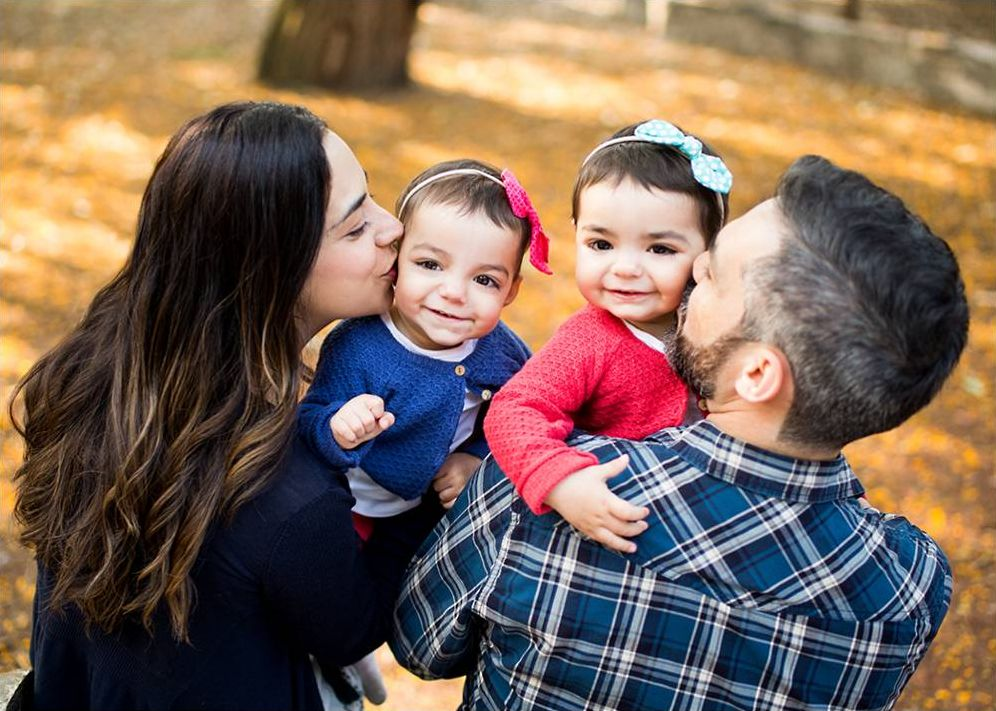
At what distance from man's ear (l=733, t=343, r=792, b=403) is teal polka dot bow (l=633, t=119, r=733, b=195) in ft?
1.85

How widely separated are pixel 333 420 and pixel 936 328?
127 cm

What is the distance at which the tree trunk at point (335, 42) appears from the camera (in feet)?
32.7

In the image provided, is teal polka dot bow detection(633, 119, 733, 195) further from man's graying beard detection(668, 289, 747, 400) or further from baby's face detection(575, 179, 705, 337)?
man's graying beard detection(668, 289, 747, 400)

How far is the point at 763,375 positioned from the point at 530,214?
887 millimetres

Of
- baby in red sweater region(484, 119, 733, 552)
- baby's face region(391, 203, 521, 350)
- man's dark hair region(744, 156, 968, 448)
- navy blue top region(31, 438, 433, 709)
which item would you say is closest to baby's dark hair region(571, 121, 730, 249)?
baby in red sweater region(484, 119, 733, 552)

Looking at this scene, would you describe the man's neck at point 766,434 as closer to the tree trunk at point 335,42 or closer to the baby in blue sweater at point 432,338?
the baby in blue sweater at point 432,338

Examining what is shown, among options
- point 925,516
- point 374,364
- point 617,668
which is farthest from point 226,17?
point 617,668

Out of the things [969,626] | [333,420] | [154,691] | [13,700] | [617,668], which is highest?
[333,420]

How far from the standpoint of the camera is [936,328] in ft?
6.32

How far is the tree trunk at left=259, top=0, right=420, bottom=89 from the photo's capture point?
32.7 feet

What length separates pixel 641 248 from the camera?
2473mm

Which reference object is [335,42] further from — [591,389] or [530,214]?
[591,389]

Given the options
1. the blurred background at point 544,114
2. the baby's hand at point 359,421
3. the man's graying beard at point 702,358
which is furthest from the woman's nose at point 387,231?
the blurred background at point 544,114

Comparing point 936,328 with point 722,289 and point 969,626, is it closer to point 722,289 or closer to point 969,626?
point 722,289
